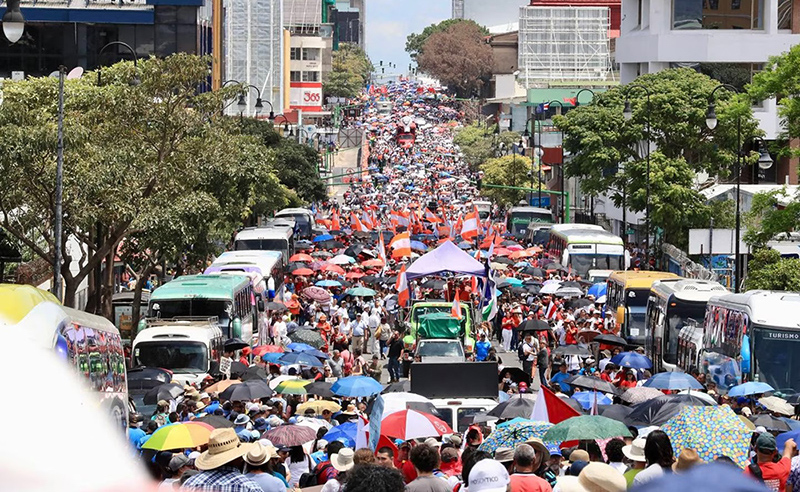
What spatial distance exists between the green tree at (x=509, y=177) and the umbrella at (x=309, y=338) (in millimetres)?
66578

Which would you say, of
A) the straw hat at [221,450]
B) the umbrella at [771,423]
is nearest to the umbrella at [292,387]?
the umbrella at [771,423]

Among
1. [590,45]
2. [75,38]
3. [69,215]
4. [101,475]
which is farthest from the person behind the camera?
[590,45]

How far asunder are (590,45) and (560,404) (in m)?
150

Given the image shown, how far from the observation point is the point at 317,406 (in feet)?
59.4

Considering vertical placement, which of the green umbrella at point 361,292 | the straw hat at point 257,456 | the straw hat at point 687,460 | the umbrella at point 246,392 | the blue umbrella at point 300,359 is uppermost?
the straw hat at point 687,460

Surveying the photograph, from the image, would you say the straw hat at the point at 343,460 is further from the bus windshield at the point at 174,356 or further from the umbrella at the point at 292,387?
the bus windshield at the point at 174,356

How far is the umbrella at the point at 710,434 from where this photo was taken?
38.6 feet

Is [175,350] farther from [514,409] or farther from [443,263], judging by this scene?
[443,263]

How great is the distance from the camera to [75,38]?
67.5 m

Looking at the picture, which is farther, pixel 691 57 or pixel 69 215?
pixel 691 57

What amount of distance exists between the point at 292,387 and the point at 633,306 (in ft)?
48.6

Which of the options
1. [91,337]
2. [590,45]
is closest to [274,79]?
[590,45]

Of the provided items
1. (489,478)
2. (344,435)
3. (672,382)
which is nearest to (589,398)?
(672,382)

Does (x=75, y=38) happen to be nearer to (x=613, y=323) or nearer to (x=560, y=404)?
(x=613, y=323)
